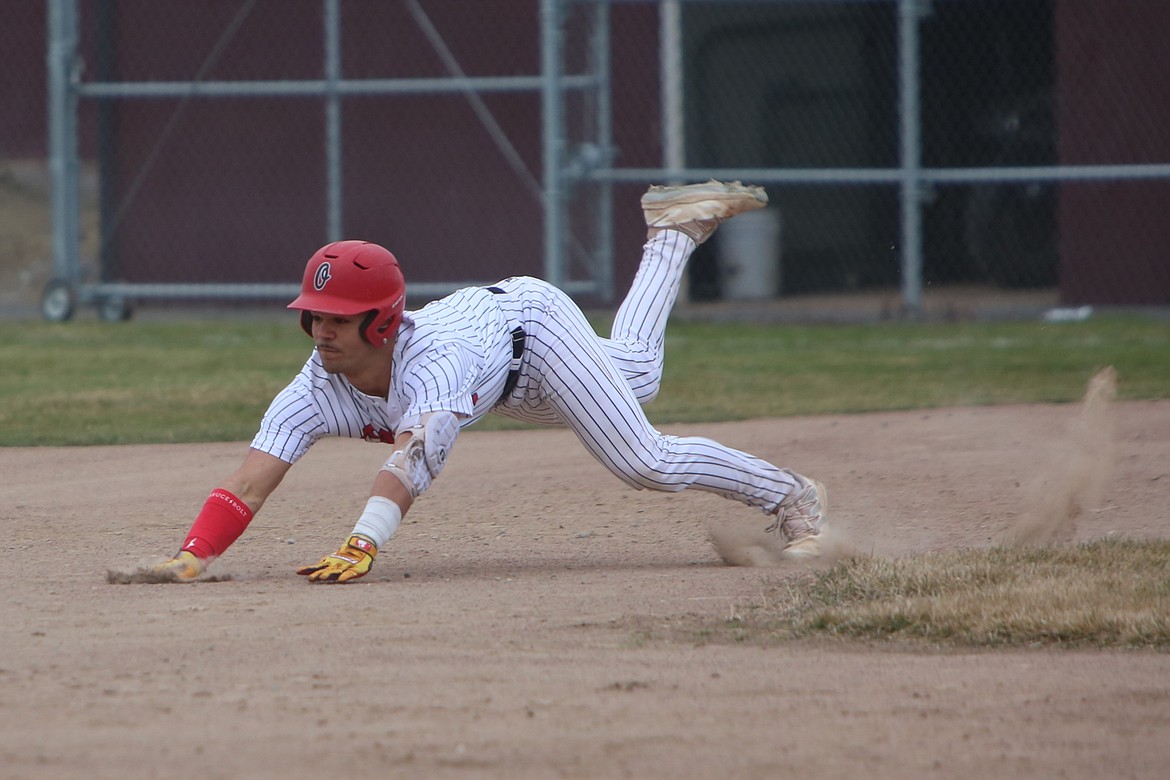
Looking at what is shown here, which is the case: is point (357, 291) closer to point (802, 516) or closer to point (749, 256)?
point (802, 516)

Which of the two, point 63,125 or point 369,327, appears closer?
point 369,327

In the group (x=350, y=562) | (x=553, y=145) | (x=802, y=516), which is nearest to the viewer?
(x=350, y=562)

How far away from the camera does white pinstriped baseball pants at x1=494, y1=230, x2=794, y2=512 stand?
4.41 m

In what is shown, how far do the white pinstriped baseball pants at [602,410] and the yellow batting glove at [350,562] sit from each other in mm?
629

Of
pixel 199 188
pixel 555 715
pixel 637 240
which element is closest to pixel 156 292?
pixel 199 188

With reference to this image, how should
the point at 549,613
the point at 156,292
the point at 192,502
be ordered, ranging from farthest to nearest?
the point at 156,292 < the point at 192,502 < the point at 549,613

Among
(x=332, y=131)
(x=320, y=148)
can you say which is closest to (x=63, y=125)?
(x=332, y=131)

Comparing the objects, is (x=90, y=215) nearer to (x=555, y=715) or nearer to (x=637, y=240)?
(x=637, y=240)

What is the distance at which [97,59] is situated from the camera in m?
14.2

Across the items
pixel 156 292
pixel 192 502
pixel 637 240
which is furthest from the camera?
pixel 637 240

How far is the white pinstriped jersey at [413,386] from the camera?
4145 mm

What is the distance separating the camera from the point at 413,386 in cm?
414

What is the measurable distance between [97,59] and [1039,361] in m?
8.81

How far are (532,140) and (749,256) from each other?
2.21m
